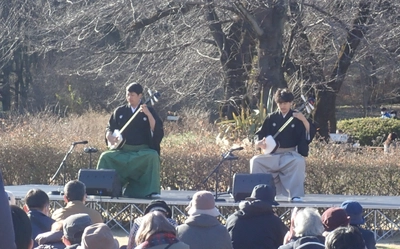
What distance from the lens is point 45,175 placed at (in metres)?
12.0

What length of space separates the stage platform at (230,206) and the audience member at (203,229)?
317cm

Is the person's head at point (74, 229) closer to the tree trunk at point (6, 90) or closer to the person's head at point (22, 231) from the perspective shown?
the person's head at point (22, 231)

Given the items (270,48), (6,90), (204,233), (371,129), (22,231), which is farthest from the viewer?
(6,90)

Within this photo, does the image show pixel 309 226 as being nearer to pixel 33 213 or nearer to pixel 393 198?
pixel 33 213

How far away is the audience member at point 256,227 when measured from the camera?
571cm

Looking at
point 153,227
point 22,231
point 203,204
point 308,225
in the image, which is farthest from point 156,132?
point 22,231

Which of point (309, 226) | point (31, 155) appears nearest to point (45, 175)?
point (31, 155)

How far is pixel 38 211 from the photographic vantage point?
567 centimetres

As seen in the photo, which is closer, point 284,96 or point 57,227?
point 57,227

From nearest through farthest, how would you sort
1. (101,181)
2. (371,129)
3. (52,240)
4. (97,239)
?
1. (97,239)
2. (52,240)
3. (101,181)
4. (371,129)

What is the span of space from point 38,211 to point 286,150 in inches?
175

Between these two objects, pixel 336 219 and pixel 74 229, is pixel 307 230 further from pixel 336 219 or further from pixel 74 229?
pixel 74 229

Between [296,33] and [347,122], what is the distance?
8.24 metres

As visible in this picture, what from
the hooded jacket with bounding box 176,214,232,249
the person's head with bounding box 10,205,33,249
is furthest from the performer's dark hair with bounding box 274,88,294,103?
the person's head with bounding box 10,205,33,249
